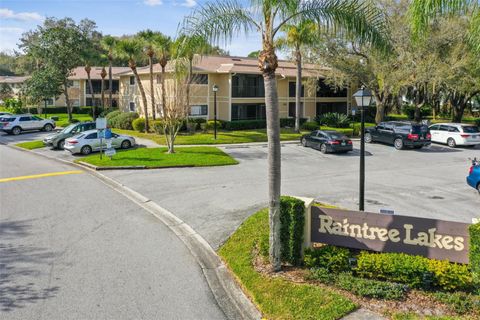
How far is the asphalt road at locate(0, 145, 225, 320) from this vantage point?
27.2 ft

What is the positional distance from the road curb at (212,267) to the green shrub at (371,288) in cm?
184

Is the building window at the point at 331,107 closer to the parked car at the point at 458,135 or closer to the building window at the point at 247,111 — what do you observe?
the building window at the point at 247,111

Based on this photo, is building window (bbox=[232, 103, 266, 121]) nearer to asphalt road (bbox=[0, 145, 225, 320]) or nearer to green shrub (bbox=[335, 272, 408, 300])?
asphalt road (bbox=[0, 145, 225, 320])

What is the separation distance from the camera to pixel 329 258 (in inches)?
368

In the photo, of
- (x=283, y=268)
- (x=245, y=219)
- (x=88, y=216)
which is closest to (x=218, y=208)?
(x=245, y=219)

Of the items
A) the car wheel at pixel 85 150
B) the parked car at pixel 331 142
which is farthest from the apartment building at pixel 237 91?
the parked car at pixel 331 142

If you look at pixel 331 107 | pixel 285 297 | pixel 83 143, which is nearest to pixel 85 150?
pixel 83 143

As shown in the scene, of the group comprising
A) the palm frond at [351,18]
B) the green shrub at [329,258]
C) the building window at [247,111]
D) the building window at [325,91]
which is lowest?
the green shrub at [329,258]

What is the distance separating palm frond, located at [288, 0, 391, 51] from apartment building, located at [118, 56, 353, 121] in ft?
91.6

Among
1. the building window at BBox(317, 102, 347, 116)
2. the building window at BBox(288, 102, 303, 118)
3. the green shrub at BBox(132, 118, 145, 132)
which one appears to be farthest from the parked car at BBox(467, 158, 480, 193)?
the building window at BBox(317, 102, 347, 116)

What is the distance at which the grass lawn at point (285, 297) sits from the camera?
7.84 metres

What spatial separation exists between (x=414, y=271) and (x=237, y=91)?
3349 cm

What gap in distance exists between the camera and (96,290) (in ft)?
29.4

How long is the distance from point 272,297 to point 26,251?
647 cm
